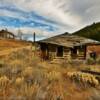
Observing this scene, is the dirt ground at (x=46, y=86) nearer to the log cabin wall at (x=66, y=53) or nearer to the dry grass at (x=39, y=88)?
the dry grass at (x=39, y=88)

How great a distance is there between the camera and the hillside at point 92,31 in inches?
3548

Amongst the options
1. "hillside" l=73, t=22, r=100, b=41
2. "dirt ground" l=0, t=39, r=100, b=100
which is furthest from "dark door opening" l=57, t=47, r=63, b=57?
"hillside" l=73, t=22, r=100, b=41

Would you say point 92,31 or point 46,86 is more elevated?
point 92,31

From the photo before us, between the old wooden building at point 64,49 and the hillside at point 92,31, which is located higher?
the hillside at point 92,31

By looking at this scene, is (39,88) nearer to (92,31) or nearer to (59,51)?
(59,51)

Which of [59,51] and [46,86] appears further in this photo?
[59,51]

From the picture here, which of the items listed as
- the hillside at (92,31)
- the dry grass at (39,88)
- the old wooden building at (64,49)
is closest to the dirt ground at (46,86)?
the dry grass at (39,88)

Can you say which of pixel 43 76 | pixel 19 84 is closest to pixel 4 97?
pixel 19 84

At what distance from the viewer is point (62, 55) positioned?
1056 inches

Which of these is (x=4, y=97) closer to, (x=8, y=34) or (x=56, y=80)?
(x=56, y=80)

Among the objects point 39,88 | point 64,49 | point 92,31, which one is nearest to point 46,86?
point 39,88

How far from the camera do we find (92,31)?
9456 centimetres

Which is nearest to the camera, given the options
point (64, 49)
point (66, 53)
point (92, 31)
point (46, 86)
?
point (46, 86)

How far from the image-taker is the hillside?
296 feet
